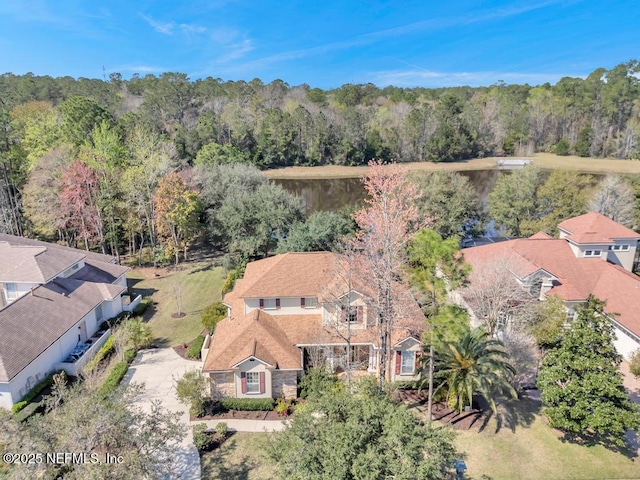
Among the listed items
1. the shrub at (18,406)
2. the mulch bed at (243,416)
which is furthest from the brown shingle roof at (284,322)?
the shrub at (18,406)

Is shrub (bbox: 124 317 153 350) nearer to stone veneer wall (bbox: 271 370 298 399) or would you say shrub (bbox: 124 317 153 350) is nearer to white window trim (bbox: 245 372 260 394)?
white window trim (bbox: 245 372 260 394)

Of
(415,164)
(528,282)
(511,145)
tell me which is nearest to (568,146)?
(511,145)

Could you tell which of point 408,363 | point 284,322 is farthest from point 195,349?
point 408,363

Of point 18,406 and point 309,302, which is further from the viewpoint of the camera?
point 309,302

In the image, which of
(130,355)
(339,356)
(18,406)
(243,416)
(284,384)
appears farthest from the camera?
(130,355)

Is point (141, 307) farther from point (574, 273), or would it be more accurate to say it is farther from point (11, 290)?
point (574, 273)

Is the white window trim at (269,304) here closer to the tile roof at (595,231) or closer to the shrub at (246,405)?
the shrub at (246,405)

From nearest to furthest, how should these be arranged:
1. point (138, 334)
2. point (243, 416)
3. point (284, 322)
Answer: point (243, 416), point (284, 322), point (138, 334)
